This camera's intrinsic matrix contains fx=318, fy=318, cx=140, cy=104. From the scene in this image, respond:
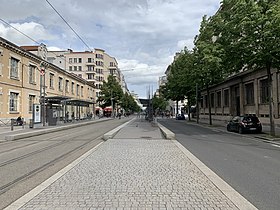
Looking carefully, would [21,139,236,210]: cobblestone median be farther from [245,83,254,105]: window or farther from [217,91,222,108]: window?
[217,91,222,108]: window

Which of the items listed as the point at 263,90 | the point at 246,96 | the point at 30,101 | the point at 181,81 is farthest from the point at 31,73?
the point at 263,90

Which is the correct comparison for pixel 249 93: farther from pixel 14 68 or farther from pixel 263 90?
pixel 14 68

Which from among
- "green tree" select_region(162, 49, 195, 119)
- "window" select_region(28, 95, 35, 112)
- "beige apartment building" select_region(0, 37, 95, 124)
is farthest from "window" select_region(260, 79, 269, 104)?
"window" select_region(28, 95, 35, 112)

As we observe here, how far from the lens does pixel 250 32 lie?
19438mm

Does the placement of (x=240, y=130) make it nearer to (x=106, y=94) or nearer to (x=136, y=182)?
(x=136, y=182)

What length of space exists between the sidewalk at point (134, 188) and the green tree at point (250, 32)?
11550 mm

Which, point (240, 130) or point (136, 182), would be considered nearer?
point (136, 182)

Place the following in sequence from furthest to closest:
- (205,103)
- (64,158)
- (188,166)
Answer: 1. (205,103)
2. (64,158)
3. (188,166)

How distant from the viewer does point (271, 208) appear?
5.53 meters

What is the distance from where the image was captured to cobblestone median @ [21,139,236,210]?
18.5 feet

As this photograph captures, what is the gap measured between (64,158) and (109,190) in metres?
5.79

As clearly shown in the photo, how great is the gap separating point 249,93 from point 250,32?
21017 mm

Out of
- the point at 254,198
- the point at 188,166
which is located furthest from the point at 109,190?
the point at 188,166

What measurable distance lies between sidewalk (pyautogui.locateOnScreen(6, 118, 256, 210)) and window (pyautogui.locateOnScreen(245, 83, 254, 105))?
3009cm
